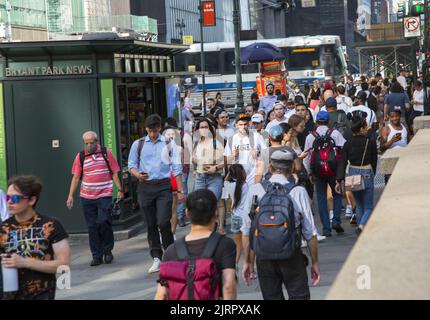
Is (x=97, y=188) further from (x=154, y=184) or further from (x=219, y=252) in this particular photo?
(x=219, y=252)

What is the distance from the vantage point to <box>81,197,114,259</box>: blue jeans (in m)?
13.5

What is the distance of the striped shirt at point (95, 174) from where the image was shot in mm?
13281

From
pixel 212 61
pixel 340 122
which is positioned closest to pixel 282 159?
pixel 340 122

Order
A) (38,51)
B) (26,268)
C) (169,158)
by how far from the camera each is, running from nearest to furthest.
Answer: (26,268)
(169,158)
(38,51)

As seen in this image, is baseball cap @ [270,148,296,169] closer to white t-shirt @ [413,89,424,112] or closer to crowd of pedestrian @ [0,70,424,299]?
crowd of pedestrian @ [0,70,424,299]

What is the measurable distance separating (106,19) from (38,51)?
4805 cm

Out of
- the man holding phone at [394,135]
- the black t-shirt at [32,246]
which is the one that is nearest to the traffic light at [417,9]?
the man holding phone at [394,135]

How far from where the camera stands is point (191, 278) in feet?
19.9

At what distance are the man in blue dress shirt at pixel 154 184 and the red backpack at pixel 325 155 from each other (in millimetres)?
2246

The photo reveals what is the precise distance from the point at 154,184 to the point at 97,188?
99 cm

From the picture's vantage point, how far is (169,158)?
12938mm

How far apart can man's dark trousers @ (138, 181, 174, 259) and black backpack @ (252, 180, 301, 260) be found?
506cm

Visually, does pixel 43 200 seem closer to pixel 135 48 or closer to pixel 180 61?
pixel 135 48
